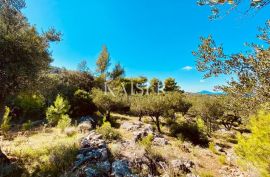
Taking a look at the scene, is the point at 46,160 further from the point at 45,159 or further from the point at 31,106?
the point at 31,106

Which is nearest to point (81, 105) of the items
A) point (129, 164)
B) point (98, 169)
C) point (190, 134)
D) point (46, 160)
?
point (190, 134)

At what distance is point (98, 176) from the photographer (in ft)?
26.4

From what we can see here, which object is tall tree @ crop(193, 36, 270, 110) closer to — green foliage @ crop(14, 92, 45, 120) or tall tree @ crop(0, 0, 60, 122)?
tall tree @ crop(0, 0, 60, 122)

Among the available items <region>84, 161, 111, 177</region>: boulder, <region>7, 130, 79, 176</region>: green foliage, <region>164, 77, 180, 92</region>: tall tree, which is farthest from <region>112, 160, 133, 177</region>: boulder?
<region>164, 77, 180, 92</region>: tall tree

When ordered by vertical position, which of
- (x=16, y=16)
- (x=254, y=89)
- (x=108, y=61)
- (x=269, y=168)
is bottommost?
(x=269, y=168)

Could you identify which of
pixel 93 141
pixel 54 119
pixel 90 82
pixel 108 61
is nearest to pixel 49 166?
pixel 93 141

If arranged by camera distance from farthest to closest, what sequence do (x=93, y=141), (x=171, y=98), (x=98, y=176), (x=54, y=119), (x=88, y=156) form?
(x=171, y=98), (x=54, y=119), (x=93, y=141), (x=88, y=156), (x=98, y=176)

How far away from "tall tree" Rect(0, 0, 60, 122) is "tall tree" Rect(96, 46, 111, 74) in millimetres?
38156

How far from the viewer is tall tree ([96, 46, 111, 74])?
4784cm

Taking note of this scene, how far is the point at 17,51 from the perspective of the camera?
8.45 meters

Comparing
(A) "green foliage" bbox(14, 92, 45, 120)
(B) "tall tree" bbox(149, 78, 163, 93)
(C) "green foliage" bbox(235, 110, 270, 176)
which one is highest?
(B) "tall tree" bbox(149, 78, 163, 93)

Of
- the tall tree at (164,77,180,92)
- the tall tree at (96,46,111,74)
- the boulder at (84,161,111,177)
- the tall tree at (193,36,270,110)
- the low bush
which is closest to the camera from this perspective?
the tall tree at (193,36,270,110)

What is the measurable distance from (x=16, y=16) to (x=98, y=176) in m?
8.00

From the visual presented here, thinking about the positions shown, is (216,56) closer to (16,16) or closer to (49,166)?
(49,166)
